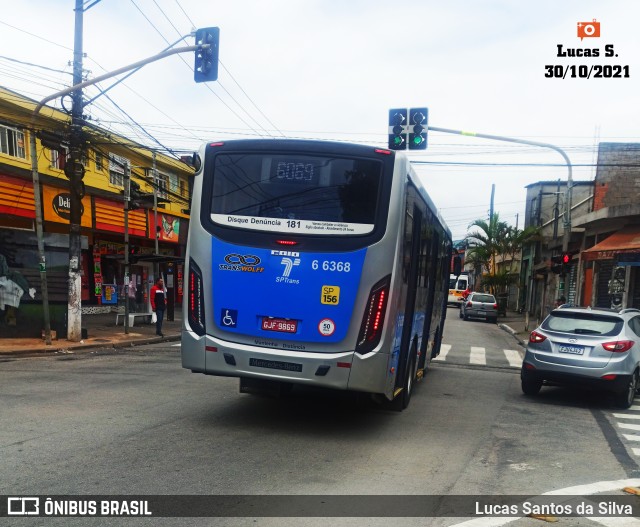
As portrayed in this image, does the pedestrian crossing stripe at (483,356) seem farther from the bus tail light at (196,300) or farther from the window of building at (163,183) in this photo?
the window of building at (163,183)

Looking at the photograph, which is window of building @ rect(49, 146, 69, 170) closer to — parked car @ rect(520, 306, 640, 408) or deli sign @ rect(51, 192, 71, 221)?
deli sign @ rect(51, 192, 71, 221)

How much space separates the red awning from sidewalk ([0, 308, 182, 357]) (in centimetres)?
1472

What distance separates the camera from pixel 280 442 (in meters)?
6.77

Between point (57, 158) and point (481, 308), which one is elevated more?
point (57, 158)

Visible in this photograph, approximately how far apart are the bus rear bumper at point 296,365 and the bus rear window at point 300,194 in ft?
4.64

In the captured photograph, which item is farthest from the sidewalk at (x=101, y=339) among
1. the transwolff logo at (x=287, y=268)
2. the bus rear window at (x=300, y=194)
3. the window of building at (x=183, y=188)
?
the transwolff logo at (x=287, y=268)

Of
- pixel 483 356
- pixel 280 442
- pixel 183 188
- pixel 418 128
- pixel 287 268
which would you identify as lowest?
pixel 483 356

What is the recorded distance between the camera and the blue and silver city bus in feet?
22.5

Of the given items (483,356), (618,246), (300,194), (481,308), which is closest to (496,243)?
(481,308)

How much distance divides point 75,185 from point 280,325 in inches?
449

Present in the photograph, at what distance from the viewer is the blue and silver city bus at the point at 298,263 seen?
22.5 ft

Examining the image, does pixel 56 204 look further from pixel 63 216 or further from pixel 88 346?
pixel 88 346

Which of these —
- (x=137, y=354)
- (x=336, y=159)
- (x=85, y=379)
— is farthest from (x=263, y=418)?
(x=137, y=354)

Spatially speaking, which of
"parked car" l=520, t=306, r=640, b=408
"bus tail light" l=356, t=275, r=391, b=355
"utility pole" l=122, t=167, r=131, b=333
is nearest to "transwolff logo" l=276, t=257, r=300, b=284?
"bus tail light" l=356, t=275, r=391, b=355
